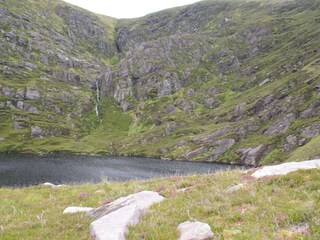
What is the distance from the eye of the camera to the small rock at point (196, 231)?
8781mm

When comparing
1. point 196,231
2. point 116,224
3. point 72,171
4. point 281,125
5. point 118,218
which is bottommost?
point 72,171

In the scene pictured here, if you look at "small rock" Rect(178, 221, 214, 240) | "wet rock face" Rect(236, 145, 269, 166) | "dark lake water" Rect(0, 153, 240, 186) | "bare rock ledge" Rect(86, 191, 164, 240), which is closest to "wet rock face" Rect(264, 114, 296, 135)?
"wet rock face" Rect(236, 145, 269, 166)

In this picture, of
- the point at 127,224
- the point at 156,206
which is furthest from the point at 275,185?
the point at 127,224

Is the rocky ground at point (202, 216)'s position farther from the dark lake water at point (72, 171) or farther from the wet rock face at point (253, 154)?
the wet rock face at point (253, 154)

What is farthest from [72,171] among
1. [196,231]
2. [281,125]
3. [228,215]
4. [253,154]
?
[281,125]

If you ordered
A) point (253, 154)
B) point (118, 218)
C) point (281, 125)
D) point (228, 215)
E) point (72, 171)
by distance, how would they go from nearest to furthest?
point (228, 215)
point (118, 218)
point (72, 171)
point (253, 154)
point (281, 125)

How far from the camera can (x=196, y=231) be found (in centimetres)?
912

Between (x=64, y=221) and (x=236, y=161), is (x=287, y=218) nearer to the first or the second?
(x=64, y=221)

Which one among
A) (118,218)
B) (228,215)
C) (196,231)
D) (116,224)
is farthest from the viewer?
(118,218)

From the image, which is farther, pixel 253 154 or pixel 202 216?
pixel 253 154

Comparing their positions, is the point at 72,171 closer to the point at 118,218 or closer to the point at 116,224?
the point at 118,218

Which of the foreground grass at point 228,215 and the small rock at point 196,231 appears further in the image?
the foreground grass at point 228,215

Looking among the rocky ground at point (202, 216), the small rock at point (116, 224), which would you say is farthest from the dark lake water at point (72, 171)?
the small rock at point (116, 224)

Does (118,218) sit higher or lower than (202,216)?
lower
